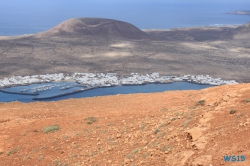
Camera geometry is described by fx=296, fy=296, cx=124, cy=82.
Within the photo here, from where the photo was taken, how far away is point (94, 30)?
7731cm

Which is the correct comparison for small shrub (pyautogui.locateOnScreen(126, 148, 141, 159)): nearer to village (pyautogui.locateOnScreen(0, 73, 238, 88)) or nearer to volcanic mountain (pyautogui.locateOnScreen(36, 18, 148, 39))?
village (pyautogui.locateOnScreen(0, 73, 238, 88))

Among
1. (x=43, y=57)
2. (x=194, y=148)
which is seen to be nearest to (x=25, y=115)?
(x=194, y=148)

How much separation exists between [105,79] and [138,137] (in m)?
32.8

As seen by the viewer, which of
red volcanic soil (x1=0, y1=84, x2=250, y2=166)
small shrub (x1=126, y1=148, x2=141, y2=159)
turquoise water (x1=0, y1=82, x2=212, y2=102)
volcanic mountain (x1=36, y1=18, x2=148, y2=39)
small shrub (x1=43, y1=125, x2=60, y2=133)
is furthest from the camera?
volcanic mountain (x1=36, y1=18, x2=148, y2=39)

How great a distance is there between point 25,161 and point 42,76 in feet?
113

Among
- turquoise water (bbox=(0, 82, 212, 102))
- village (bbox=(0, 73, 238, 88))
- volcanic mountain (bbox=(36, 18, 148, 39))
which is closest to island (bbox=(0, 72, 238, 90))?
village (bbox=(0, 73, 238, 88))

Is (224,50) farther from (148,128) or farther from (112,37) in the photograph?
(148,128)

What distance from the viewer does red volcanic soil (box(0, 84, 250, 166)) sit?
6633mm

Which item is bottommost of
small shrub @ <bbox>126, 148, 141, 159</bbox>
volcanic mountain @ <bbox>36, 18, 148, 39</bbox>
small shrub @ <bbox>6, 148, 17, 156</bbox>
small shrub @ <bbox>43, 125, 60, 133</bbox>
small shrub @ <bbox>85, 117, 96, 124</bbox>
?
small shrub @ <bbox>6, 148, 17, 156</bbox>

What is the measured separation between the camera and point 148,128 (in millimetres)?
9273

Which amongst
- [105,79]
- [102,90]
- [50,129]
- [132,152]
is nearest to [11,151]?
[50,129]

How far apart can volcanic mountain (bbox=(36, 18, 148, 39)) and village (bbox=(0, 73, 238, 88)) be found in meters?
33.3

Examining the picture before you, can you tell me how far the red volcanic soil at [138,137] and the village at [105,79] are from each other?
26150 millimetres

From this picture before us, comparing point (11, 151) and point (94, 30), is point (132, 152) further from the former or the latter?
point (94, 30)
